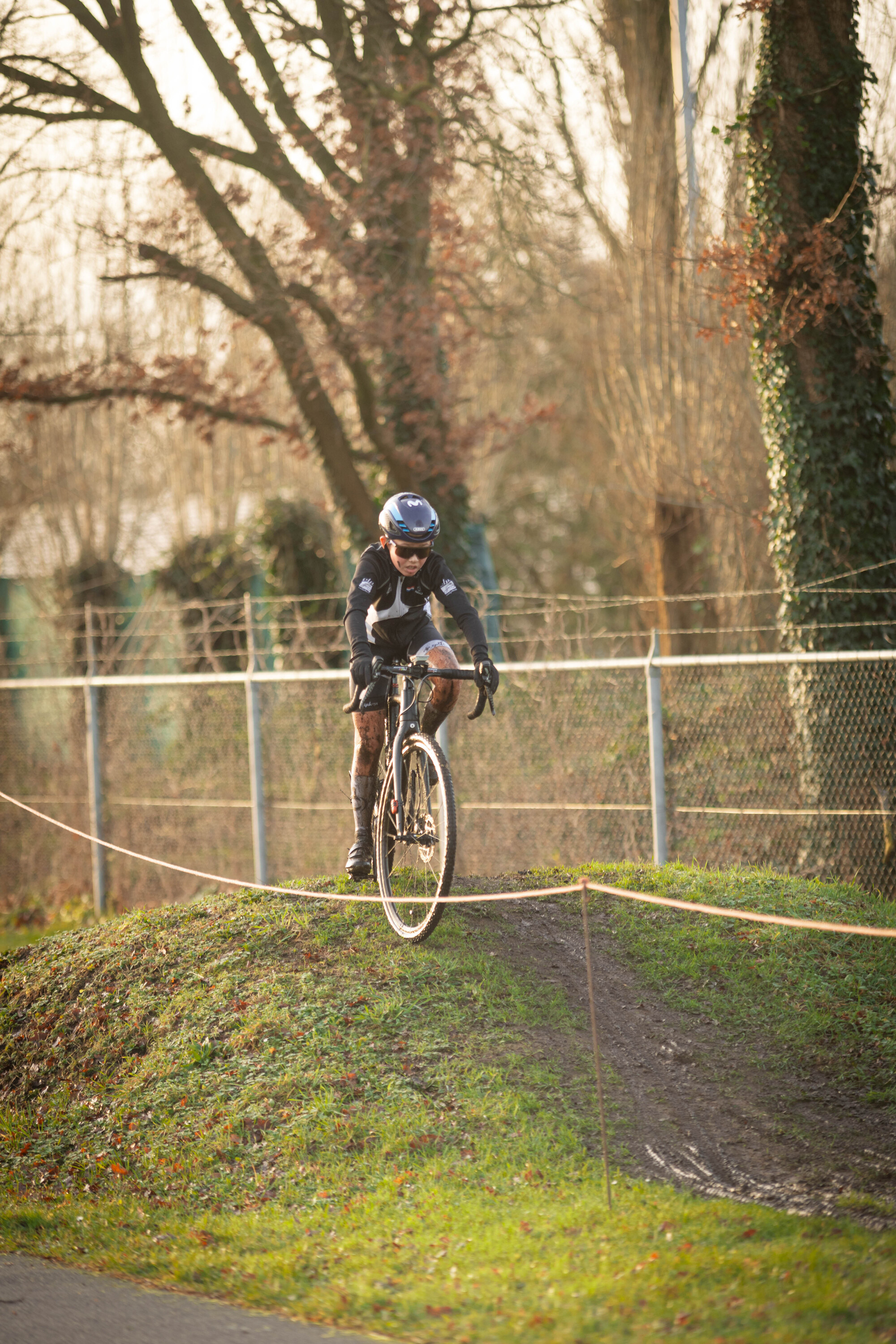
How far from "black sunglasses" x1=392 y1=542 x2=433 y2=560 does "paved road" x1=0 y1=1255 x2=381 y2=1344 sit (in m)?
3.77

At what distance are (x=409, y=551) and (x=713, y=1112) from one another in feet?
10.4

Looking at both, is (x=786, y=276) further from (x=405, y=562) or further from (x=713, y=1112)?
(x=713, y=1112)

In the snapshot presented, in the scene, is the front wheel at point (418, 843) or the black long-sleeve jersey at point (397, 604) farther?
the black long-sleeve jersey at point (397, 604)

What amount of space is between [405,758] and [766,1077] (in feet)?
7.88

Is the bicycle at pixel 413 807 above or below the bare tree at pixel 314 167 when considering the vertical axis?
below

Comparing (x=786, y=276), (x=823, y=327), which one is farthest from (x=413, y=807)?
(x=786, y=276)

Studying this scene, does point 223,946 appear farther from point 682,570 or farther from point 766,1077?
point 682,570

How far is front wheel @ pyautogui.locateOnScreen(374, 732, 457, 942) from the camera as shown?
21.8 ft

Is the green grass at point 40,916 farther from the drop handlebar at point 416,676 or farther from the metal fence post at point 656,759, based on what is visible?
the drop handlebar at point 416,676

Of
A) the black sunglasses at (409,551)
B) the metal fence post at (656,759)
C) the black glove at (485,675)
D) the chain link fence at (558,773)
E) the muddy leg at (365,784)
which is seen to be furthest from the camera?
the chain link fence at (558,773)

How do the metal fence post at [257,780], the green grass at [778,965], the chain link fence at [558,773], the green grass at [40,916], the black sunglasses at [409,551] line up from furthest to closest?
the green grass at [40,916] → the metal fence post at [257,780] → the chain link fence at [558,773] → the black sunglasses at [409,551] → the green grass at [778,965]

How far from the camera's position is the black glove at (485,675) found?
6.82 m

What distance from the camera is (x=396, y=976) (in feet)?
22.5

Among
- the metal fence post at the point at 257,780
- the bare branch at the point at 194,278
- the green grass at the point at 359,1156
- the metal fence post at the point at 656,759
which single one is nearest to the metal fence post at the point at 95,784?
the metal fence post at the point at 257,780
